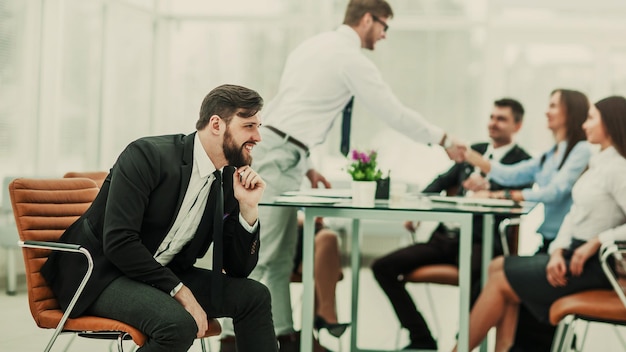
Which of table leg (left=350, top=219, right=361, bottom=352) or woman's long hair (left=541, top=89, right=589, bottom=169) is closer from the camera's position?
table leg (left=350, top=219, right=361, bottom=352)

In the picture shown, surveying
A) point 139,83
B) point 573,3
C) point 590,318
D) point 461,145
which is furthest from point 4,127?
point 573,3

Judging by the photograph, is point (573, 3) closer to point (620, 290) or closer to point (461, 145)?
point (461, 145)

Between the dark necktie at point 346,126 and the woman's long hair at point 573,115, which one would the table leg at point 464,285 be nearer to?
the dark necktie at point 346,126

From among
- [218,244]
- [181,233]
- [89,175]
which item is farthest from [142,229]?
[89,175]

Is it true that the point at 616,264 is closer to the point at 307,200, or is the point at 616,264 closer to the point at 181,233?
the point at 307,200

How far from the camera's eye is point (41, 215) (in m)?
2.68

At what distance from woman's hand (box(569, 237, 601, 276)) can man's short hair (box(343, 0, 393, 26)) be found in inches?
60.5

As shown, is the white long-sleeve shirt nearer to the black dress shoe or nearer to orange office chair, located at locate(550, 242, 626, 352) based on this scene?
orange office chair, located at locate(550, 242, 626, 352)

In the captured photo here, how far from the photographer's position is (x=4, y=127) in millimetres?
A: 5918

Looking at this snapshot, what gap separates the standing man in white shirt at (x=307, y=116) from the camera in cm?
366

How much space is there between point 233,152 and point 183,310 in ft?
1.73

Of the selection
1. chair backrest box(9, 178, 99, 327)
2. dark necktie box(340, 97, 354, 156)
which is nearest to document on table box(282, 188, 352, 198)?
dark necktie box(340, 97, 354, 156)

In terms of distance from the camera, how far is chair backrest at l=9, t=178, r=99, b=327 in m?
2.54

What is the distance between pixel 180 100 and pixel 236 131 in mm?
6084
